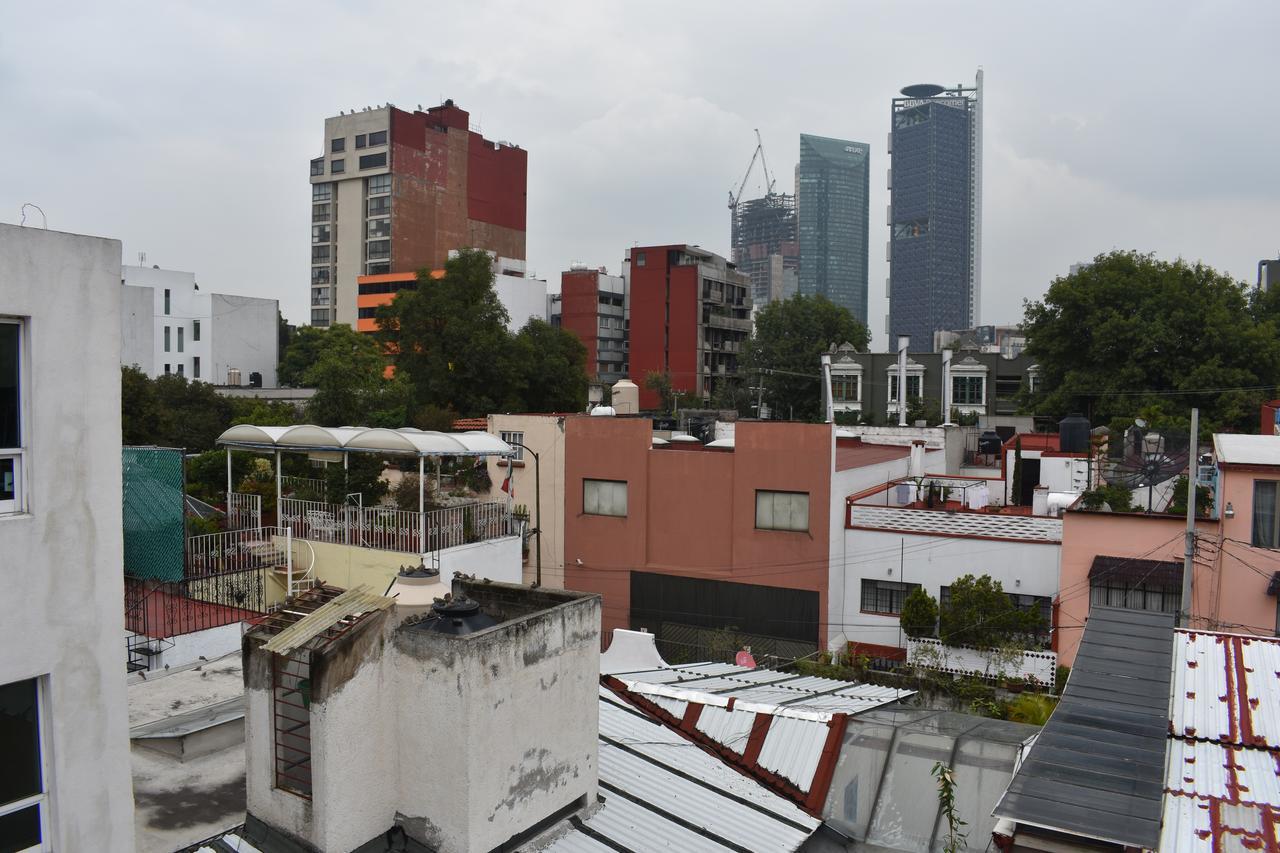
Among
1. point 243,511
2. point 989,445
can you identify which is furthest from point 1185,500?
point 989,445

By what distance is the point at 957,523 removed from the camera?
2259 cm

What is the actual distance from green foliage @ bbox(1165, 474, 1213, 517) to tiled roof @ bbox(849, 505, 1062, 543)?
2318 millimetres

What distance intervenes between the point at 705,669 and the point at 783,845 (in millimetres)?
6001

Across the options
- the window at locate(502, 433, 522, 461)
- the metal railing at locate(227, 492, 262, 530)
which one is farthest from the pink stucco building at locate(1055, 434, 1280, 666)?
the metal railing at locate(227, 492, 262, 530)

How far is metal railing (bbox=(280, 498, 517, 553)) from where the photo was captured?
17359mm

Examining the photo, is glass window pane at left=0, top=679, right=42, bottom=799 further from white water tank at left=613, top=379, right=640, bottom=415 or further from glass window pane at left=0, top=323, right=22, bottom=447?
white water tank at left=613, top=379, right=640, bottom=415

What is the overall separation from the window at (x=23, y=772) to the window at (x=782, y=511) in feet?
66.3

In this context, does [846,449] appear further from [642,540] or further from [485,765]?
[485,765]

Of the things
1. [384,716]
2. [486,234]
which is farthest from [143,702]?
[486,234]

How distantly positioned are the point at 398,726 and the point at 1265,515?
655 inches

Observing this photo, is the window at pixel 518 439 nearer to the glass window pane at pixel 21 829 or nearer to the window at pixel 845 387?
the glass window pane at pixel 21 829

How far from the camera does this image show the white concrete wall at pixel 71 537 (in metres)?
5.11

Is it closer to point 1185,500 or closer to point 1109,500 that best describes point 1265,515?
point 1185,500

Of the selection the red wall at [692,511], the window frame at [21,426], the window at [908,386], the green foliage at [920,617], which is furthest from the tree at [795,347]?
the window frame at [21,426]
